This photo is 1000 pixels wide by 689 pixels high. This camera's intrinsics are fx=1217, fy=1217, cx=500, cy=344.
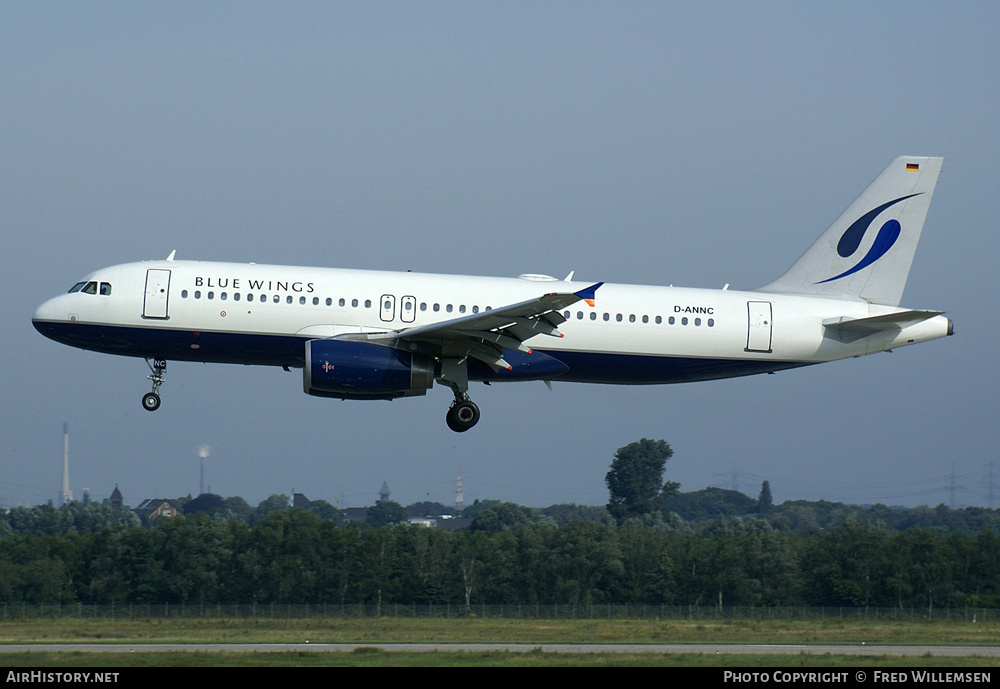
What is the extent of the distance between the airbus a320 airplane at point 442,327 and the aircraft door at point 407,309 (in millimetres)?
27

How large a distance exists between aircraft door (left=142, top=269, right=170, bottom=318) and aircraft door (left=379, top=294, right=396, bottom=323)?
5.67 metres

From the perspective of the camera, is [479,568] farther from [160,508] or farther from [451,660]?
[160,508]

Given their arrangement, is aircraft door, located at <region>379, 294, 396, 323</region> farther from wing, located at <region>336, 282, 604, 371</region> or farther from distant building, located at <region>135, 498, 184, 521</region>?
distant building, located at <region>135, 498, 184, 521</region>

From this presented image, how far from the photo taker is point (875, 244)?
36.6m

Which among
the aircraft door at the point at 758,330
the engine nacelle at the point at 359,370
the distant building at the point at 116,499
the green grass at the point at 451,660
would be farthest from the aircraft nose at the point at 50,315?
the distant building at the point at 116,499

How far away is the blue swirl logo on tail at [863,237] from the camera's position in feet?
119

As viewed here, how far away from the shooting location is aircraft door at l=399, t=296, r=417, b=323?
32500 mm

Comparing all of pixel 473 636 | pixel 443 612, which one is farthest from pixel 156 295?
pixel 443 612

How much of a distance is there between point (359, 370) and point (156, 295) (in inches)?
236

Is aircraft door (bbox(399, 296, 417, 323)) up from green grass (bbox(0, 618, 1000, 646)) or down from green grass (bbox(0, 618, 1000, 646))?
up

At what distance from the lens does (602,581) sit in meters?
62.3

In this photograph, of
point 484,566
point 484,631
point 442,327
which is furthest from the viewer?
point 484,566

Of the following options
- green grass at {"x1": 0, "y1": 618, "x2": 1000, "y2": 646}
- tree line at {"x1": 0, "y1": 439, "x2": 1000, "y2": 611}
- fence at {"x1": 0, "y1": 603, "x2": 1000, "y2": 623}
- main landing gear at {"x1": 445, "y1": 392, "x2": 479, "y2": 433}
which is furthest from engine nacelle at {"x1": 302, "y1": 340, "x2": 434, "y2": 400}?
tree line at {"x1": 0, "y1": 439, "x2": 1000, "y2": 611}
